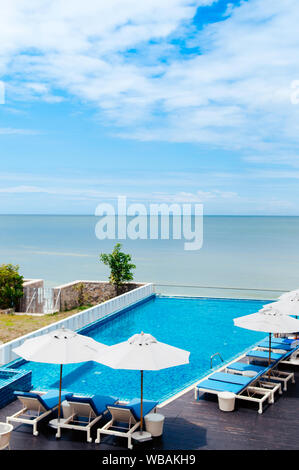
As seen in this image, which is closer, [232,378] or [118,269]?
[232,378]

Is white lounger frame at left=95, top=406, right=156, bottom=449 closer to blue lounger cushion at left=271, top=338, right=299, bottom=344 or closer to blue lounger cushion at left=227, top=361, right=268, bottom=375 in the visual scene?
blue lounger cushion at left=227, top=361, right=268, bottom=375

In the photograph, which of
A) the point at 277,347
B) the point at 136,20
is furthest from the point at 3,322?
the point at 136,20

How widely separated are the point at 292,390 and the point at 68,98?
8059cm

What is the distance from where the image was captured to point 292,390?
385 inches

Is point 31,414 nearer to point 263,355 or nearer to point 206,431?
point 206,431

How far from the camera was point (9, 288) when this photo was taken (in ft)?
63.4

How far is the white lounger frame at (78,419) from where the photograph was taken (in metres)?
7.38

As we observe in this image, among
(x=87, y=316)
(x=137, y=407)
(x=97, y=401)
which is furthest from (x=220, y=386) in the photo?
(x=87, y=316)

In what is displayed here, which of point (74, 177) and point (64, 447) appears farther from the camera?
point (74, 177)

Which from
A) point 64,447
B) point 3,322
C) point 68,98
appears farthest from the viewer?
point 68,98

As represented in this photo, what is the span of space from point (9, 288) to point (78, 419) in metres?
12.3

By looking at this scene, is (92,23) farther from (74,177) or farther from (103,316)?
(74,177)

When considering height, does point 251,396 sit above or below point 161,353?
below

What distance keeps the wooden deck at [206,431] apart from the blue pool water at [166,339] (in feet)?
4.92
